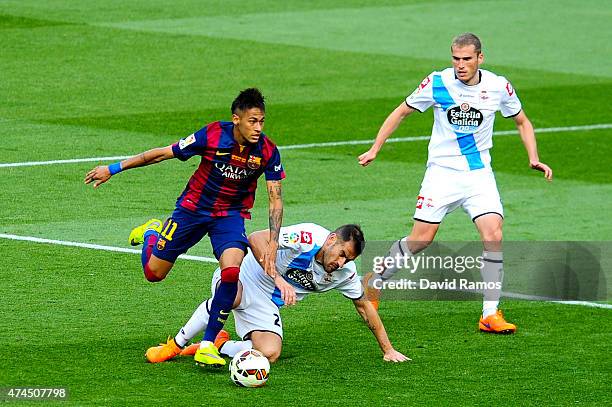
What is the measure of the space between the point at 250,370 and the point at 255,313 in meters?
1.11

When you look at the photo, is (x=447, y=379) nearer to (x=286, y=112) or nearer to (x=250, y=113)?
(x=250, y=113)

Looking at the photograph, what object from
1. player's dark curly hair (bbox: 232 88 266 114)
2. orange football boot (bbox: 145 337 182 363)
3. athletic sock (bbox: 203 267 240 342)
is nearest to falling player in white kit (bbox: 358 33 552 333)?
player's dark curly hair (bbox: 232 88 266 114)

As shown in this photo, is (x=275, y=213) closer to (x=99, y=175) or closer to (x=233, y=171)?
(x=233, y=171)

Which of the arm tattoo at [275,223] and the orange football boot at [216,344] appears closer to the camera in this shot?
the arm tattoo at [275,223]

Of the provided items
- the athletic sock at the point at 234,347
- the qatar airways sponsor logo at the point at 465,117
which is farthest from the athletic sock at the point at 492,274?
the athletic sock at the point at 234,347

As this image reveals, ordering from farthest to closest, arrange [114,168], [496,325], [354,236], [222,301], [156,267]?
[496,325] → [156,267] → [114,168] → [222,301] → [354,236]

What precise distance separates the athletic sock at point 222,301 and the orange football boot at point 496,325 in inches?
95.5

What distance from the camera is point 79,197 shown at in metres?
16.0

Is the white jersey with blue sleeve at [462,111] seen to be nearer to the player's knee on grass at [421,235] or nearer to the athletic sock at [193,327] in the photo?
the player's knee on grass at [421,235]

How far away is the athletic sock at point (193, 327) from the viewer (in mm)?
10656

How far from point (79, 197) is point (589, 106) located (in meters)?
9.31

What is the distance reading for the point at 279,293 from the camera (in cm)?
1112

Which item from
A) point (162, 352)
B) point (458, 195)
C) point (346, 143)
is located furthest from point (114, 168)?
point (346, 143)

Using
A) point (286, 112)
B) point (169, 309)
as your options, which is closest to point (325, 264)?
point (169, 309)
